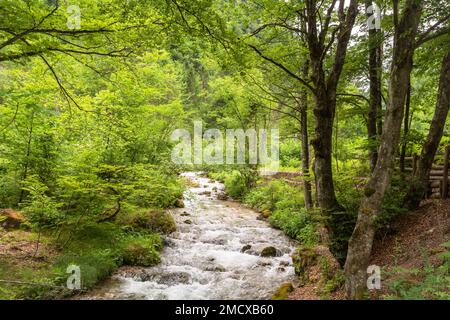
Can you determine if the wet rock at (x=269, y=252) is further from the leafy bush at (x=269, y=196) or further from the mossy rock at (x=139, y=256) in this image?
the leafy bush at (x=269, y=196)

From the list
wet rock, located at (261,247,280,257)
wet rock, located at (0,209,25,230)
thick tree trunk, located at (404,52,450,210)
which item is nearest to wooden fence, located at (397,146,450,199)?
thick tree trunk, located at (404,52,450,210)

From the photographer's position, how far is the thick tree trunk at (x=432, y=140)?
7.62 metres

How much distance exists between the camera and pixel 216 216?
1498cm

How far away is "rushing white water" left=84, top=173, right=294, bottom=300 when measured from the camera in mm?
7711

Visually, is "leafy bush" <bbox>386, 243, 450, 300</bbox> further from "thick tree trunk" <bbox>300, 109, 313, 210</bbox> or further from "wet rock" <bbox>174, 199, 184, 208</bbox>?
"wet rock" <bbox>174, 199, 184, 208</bbox>

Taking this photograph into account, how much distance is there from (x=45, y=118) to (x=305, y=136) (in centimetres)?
904

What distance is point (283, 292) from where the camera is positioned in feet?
23.5

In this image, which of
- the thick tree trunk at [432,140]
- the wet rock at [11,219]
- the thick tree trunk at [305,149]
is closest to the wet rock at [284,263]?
the thick tree trunk at [305,149]

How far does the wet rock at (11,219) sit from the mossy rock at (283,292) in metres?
7.39

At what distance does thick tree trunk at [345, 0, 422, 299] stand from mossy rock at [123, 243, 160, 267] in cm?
610

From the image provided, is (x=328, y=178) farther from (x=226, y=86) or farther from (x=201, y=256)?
(x=226, y=86)

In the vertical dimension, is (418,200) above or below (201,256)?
above
